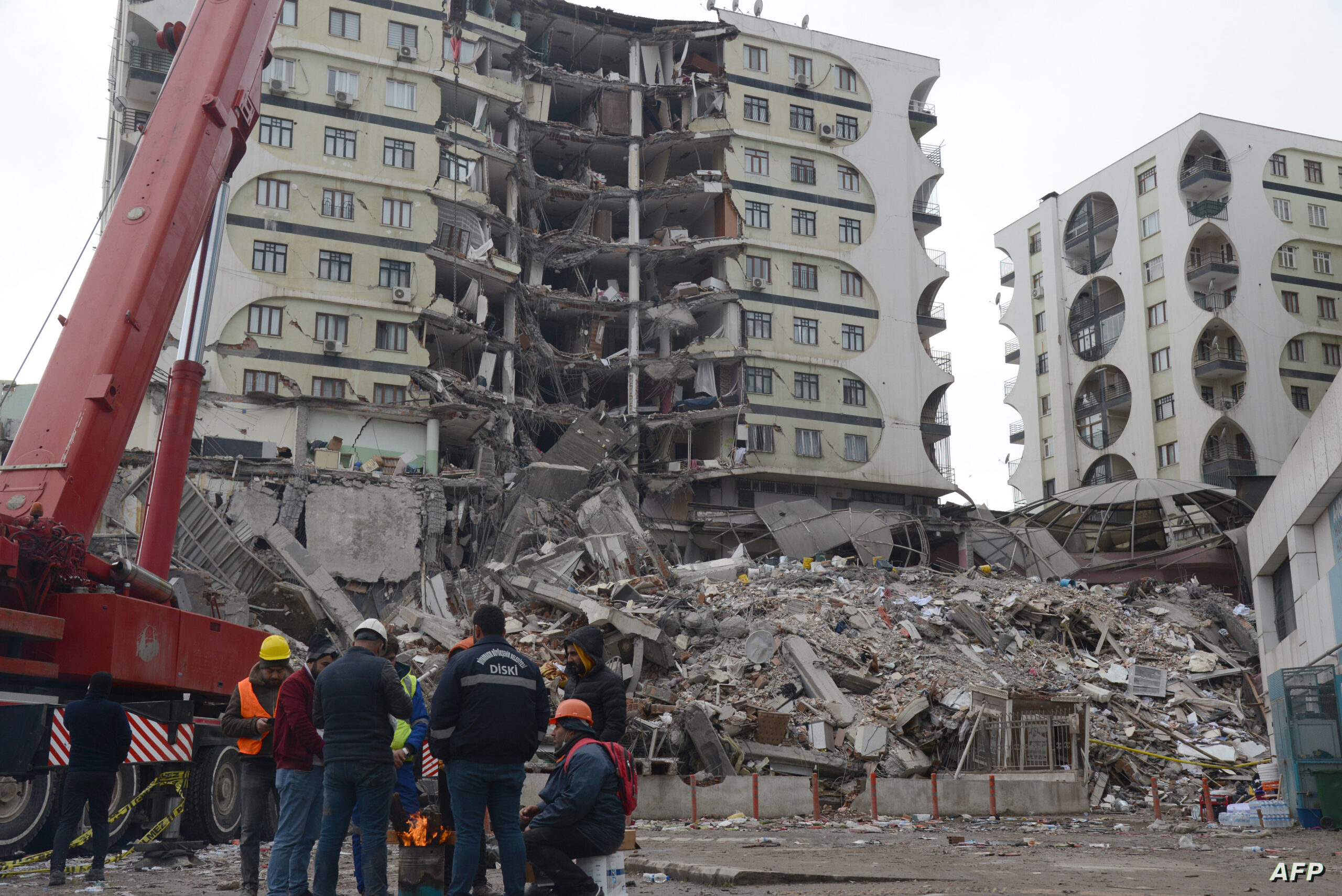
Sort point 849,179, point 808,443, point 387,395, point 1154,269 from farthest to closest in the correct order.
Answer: point 1154,269
point 849,179
point 808,443
point 387,395

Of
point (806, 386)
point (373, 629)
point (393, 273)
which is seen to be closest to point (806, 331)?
point (806, 386)

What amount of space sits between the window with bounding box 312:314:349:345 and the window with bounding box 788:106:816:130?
21.6 meters

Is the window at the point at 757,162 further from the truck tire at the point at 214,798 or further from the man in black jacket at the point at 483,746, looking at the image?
the man in black jacket at the point at 483,746

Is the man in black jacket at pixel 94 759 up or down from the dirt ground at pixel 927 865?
up

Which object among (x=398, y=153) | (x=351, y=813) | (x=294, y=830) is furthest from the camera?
(x=398, y=153)

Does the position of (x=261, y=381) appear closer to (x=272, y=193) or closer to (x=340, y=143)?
(x=272, y=193)

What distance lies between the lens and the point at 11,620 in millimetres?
8508

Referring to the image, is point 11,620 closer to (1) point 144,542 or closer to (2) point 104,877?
(2) point 104,877

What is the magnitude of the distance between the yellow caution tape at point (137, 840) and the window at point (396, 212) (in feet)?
104

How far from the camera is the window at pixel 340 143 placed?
3919 cm

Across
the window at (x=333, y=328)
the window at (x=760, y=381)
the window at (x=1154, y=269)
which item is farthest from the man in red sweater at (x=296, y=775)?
the window at (x=1154, y=269)

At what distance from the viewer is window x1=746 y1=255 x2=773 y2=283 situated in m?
46.3

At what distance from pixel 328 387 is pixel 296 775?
31.6m

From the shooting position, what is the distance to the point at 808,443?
45.5 m
